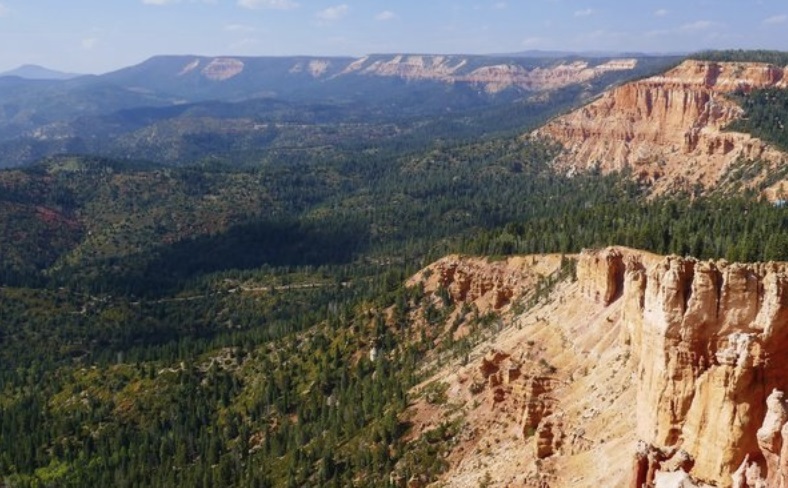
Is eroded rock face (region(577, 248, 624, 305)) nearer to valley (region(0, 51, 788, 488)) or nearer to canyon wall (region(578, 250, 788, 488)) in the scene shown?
valley (region(0, 51, 788, 488))

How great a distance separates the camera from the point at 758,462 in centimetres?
3631

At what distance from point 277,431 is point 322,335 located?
2260 cm

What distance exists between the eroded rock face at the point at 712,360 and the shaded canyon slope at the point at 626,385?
0.07 m

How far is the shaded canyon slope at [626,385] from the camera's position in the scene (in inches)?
1499

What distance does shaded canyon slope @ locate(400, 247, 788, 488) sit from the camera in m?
38.1

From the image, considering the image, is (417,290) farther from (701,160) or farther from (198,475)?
(701,160)

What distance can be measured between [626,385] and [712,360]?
13405 mm

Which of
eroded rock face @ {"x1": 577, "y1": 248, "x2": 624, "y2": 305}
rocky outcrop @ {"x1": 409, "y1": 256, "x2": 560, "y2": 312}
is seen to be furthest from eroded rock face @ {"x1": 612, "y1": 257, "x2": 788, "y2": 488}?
rocky outcrop @ {"x1": 409, "y1": 256, "x2": 560, "y2": 312}

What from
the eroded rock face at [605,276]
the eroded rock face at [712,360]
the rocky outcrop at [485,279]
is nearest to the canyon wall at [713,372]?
the eroded rock face at [712,360]

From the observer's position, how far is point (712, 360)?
40719mm

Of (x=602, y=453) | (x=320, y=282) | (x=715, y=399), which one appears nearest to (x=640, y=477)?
(x=715, y=399)

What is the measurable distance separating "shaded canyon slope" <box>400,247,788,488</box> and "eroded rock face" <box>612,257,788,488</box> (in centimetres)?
7

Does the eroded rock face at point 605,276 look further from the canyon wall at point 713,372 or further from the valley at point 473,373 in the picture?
the canyon wall at point 713,372

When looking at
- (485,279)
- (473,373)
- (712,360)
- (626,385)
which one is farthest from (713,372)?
(485,279)
